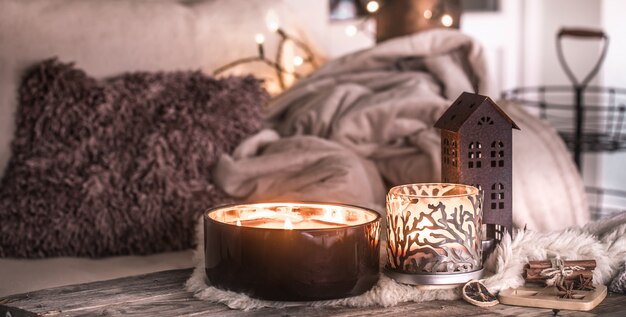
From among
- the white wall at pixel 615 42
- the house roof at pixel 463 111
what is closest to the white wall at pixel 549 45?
the white wall at pixel 615 42

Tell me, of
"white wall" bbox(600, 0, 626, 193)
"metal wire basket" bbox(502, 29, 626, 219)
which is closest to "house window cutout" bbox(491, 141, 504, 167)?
"metal wire basket" bbox(502, 29, 626, 219)

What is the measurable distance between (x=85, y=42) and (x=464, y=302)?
1.05 m

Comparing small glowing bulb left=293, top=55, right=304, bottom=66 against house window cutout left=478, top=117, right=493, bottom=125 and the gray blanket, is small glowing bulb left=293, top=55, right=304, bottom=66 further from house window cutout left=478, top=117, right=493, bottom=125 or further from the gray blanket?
house window cutout left=478, top=117, right=493, bottom=125

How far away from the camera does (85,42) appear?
5.74 feet

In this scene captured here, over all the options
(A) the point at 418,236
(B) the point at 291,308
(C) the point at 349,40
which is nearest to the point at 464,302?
(A) the point at 418,236

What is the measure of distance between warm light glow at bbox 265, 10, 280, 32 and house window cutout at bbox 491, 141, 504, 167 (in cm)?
110

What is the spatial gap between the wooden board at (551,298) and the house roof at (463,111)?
205 mm

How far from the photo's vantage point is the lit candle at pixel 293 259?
3.16 feet

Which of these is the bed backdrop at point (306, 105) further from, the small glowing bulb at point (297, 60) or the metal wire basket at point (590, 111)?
the metal wire basket at point (590, 111)

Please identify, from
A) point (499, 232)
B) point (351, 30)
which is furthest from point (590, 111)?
point (499, 232)

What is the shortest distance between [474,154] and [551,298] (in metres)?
0.20

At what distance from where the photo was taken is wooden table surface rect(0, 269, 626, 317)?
3.15 ft

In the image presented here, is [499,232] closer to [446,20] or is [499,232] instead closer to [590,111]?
[446,20]

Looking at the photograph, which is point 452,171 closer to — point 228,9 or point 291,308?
point 291,308
